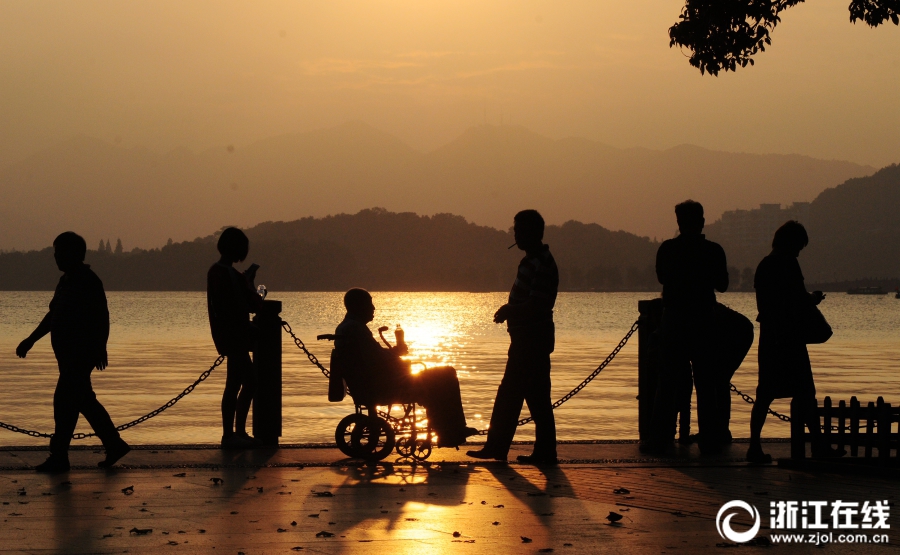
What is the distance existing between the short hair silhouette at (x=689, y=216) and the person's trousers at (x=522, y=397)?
1601mm

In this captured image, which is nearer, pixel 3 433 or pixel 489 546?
pixel 489 546

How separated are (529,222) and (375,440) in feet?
6.97

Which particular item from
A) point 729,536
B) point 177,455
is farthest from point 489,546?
point 177,455

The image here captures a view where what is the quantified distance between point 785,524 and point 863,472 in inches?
86.8

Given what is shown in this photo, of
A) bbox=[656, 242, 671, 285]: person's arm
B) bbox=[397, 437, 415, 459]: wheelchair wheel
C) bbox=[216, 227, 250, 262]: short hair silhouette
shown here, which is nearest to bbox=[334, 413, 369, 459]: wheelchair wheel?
bbox=[397, 437, 415, 459]: wheelchair wheel

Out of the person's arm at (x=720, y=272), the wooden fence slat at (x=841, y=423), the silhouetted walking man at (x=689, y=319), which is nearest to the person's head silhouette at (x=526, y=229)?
the silhouetted walking man at (x=689, y=319)

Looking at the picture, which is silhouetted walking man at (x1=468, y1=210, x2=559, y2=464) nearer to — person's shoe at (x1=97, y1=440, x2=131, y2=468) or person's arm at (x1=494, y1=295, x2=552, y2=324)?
person's arm at (x1=494, y1=295, x2=552, y2=324)

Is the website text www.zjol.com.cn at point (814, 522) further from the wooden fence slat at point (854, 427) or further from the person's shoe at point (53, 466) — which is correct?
the person's shoe at point (53, 466)

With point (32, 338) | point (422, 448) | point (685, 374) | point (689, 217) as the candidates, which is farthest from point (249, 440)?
point (689, 217)

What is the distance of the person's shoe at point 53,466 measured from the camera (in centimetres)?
852

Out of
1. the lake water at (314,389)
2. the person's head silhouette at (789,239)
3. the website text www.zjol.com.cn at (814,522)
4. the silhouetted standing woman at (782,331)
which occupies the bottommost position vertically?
the lake water at (314,389)

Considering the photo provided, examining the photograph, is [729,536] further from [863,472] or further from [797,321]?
[797,321]

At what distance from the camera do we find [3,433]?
13.4 m

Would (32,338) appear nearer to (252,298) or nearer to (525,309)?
(252,298)
